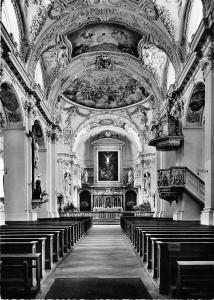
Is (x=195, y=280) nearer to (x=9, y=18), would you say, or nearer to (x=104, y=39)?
(x=9, y=18)

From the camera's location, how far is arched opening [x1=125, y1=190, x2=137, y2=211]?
1265 inches

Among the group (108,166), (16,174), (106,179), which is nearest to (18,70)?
→ (16,174)

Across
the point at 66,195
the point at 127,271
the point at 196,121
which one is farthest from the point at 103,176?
the point at 127,271

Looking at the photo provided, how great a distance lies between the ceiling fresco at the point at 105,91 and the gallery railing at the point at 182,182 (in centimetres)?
1046

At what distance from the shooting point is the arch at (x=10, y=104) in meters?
12.8

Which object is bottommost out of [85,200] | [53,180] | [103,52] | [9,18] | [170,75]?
[85,200]

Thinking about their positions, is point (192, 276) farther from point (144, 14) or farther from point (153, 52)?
point (153, 52)

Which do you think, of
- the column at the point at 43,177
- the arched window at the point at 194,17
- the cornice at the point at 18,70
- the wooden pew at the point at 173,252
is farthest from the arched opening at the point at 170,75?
the wooden pew at the point at 173,252

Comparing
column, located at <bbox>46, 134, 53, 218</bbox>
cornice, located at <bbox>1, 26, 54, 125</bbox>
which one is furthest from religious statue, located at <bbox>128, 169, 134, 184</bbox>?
cornice, located at <bbox>1, 26, 54, 125</bbox>

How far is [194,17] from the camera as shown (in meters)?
13.6

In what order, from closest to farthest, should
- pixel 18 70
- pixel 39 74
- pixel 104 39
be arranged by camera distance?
pixel 18 70 < pixel 104 39 < pixel 39 74

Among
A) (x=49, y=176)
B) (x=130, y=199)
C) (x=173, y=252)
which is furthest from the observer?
(x=130, y=199)

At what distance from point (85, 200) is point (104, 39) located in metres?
16.9

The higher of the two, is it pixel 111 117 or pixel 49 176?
pixel 111 117
